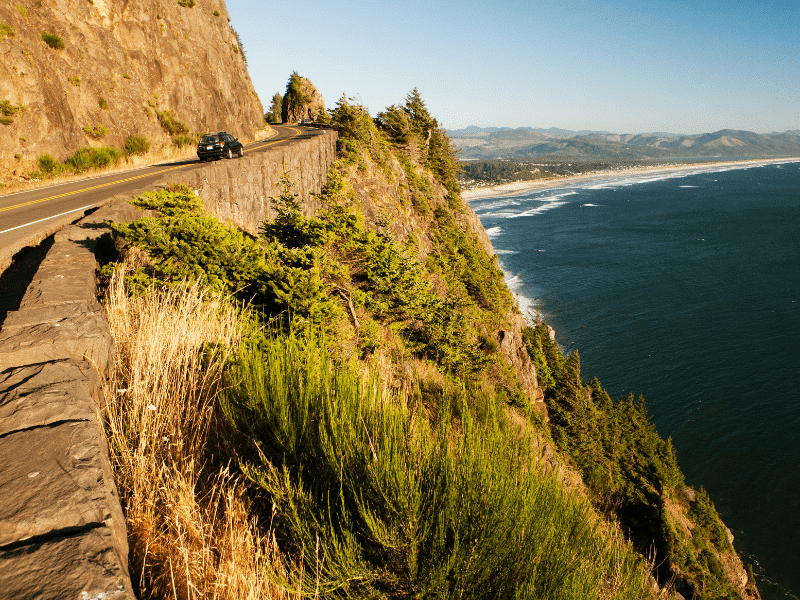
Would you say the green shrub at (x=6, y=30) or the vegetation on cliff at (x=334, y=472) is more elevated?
the green shrub at (x=6, y=30)

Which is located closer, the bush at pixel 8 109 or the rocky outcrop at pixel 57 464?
the rocky outcrop at pixel 57 464

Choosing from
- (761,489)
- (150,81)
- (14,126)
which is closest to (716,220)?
(761,489)

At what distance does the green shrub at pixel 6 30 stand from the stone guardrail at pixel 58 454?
66.2 ft

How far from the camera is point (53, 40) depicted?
62.8 ft

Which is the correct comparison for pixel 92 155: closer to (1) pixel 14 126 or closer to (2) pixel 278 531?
(1) pixel 14 126

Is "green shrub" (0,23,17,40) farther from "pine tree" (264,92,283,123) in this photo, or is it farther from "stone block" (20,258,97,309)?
"pine tree" (264,92,283,123)

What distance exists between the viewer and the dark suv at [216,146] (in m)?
18.0

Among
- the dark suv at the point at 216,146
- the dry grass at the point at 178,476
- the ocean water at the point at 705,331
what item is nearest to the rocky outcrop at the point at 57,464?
the dry grass at the point at 178,476

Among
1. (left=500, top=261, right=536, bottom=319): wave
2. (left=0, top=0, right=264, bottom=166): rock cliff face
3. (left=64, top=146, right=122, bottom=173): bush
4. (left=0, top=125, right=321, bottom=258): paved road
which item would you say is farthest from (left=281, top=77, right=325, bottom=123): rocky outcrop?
(left=0, top=125, right=321, bottom=258): paved road

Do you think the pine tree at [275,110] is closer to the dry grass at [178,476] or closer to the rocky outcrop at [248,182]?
the rocky outcrop at [248,182]

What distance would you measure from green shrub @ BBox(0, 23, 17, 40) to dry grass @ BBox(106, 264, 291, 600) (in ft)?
68.4

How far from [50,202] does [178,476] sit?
1326 centimetres

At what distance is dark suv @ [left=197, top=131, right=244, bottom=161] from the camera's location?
17953mm

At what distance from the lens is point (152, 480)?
2600 millimetres
